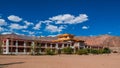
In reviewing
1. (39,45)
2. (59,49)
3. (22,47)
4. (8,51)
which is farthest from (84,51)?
(8,51)

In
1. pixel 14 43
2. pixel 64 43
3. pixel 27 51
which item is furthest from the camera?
pixel 64 43

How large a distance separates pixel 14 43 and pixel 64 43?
30661 mm

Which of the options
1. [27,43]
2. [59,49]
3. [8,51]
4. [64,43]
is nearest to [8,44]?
[8,51]

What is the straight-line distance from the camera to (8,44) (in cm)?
8056

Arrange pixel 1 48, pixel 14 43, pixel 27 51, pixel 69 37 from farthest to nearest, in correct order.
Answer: pixel 69 37
pixel 27 51
pixel 14 43
pixel 1 48

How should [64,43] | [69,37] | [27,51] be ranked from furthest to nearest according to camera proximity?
[69,37] → [64,43] → [27,51]

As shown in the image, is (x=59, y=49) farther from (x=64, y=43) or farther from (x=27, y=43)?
(x=27, y=43)

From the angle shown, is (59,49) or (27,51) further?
(59,49)

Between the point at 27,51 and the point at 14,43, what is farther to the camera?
the point at 27,51

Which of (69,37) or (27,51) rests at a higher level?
(69,37)

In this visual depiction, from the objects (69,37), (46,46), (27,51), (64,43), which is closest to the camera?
(27,51)

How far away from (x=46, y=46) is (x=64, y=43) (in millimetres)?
14005

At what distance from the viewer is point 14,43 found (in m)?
83.1

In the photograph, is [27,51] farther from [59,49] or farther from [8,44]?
[59,49]
